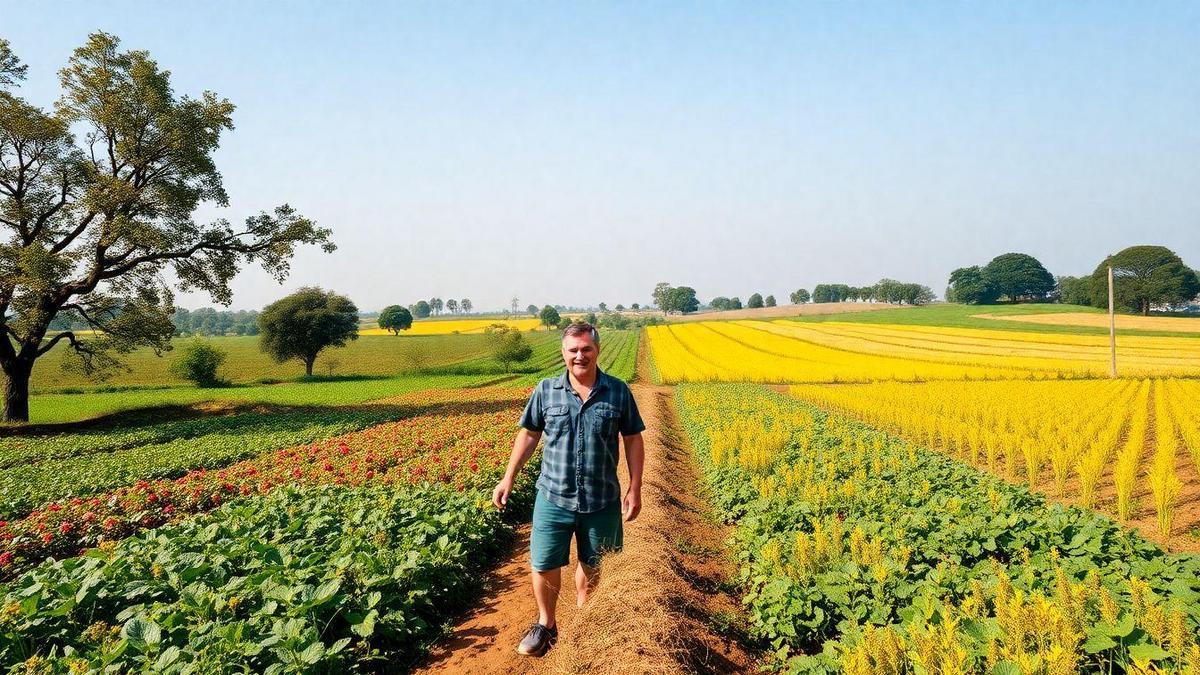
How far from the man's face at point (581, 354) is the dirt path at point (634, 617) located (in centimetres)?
189

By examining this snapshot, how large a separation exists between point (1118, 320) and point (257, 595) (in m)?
74.2

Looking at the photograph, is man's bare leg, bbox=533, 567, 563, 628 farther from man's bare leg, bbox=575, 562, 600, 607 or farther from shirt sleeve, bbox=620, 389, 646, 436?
shirt sleeve, bbox=620, 389, 646, 436

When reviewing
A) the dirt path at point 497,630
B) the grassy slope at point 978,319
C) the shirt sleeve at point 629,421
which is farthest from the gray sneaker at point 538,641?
the grassy slope at point 978,319

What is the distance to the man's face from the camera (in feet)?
13.5

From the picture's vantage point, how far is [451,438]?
13531mm

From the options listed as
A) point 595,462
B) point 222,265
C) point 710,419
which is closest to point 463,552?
point 595,462

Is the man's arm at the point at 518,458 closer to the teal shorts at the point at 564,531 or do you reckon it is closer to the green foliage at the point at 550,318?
the teal shorts at the point at 564,531

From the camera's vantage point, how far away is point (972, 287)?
99.5 m

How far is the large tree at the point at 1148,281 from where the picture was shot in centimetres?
6191

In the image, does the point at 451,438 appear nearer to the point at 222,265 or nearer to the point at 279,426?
the point at 279,426

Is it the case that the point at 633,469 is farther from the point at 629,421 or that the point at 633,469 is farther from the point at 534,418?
the point at 534,418

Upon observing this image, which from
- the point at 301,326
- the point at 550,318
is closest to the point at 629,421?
the point at 301,326

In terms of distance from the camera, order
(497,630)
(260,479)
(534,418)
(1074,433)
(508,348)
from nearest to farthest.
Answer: (534,418), (497,630), (260,479), (1074,433), (508,348)

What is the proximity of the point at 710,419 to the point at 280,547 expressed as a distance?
11.5 metres
